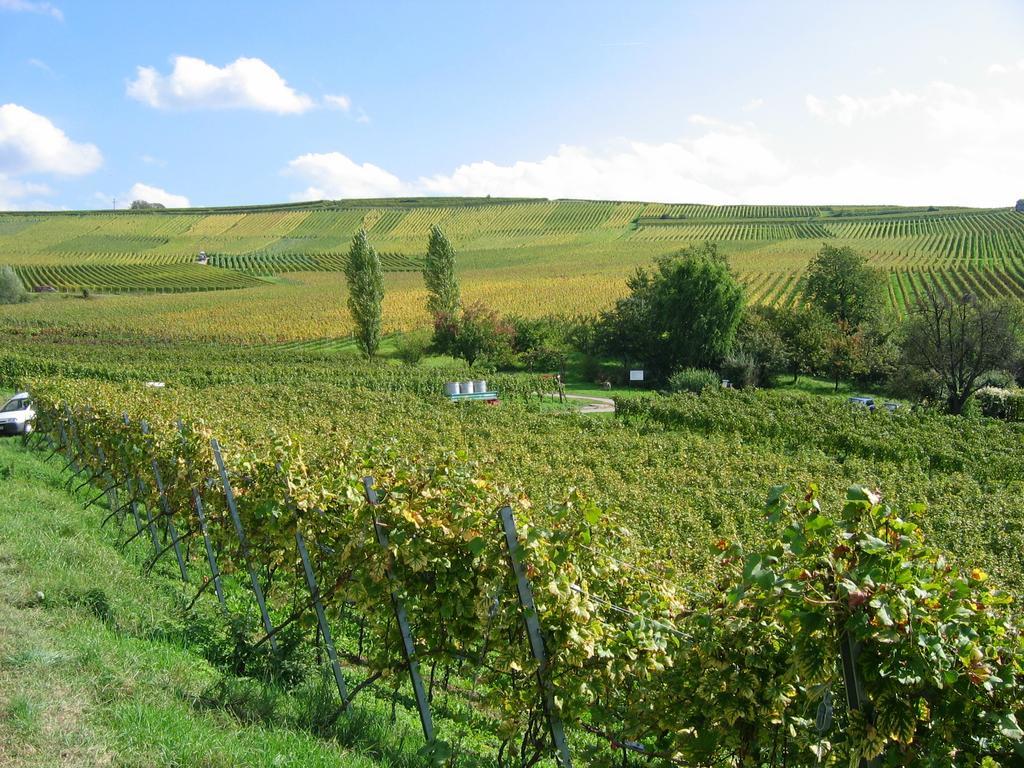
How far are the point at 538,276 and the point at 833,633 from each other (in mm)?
84871

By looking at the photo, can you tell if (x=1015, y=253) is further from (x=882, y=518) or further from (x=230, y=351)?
(x=882, y=518)

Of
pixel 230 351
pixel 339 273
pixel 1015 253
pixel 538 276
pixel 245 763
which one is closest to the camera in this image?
pixel 245 763

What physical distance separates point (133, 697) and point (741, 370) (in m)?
40.3

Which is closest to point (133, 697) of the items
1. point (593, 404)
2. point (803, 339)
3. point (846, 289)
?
point (593, 404)

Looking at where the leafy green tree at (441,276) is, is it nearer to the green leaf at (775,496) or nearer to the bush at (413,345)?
the bush at (413,345)

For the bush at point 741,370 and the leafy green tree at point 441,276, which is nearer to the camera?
the bush at point 741,370

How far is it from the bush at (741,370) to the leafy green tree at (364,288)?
23.5 meters

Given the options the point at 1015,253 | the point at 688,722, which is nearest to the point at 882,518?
the point at 688,722

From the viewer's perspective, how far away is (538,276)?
86.4 meters

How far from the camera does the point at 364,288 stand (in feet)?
157

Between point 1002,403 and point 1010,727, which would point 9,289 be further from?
point 1010,727

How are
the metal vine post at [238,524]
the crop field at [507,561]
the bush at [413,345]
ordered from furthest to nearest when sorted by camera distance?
the bush at [413,345], the metal vine post at [238,524], the crop field at [507,561]

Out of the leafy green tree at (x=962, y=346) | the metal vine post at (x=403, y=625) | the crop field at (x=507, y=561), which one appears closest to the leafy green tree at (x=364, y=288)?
the crop field at (x=507, y=561)

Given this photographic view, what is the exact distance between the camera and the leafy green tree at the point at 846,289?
5109 cm
